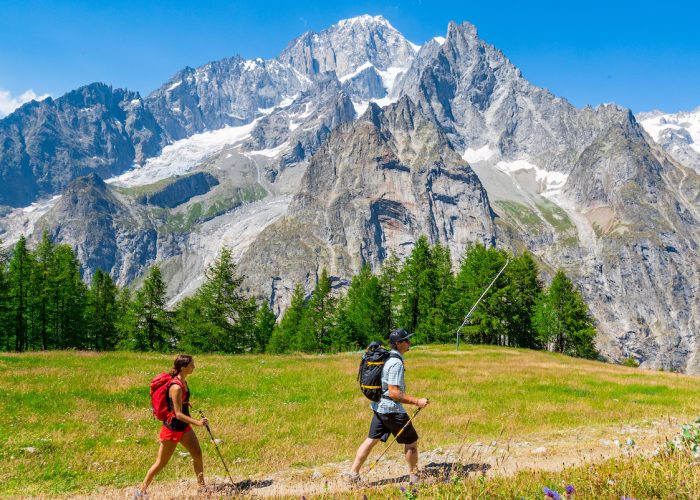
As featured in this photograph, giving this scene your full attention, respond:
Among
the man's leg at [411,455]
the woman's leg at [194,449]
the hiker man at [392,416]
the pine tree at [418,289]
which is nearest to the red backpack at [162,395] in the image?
the woman's leg at [194,449]

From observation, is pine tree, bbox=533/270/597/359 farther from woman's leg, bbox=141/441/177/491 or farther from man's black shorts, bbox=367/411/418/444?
woman's leg, bbox=141/441/177/491

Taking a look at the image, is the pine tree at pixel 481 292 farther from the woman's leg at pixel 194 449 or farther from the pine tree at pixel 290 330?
the woman's leg at pixel 194 449

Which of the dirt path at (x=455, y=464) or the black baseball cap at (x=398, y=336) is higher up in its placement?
the black baseball cap at (x=398, y=336)

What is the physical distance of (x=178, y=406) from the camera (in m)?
8.24

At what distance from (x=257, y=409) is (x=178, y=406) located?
8.11 m

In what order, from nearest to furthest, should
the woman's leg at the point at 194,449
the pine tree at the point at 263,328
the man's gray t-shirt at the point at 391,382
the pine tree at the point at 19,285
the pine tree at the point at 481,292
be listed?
the woman's leg at the point at 194,449
the man's gray t-shirt at the point at 391,382
the pine tree at the point at 19,285
the pine tree at the point at 481,292
the pine tree at the point at 263,328

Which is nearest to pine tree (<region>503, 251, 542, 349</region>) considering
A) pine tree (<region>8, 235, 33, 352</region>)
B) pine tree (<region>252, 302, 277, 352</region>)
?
pine tree (<region>252, 302, 277, 352</region>)

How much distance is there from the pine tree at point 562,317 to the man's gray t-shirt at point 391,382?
150 feet

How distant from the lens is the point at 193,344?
51625mm

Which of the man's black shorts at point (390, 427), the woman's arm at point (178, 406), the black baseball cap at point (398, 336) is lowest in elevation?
the man's black shorts at point (390, 427)

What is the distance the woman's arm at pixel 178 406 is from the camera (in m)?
8.15

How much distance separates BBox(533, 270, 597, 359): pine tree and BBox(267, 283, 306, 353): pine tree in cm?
3036

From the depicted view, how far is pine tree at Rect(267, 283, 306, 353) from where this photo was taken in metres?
63.2

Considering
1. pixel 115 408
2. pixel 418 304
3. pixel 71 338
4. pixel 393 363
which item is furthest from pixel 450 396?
pixel 71 338
